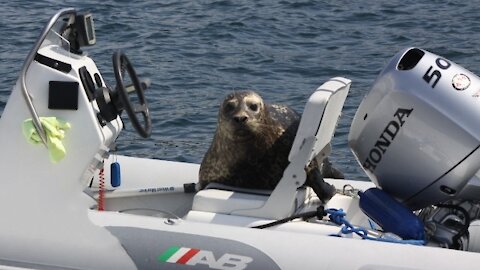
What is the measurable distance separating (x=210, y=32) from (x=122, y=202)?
241 inches

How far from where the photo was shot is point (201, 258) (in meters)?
4.46

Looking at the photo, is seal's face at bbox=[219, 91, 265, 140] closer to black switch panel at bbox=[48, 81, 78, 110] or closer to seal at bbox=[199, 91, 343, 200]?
seal at bbox=[199, 91, 343, 200]

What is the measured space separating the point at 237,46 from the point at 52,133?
6338 millimetres

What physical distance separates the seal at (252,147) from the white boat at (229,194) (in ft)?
0.61

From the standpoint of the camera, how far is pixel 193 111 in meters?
8.58

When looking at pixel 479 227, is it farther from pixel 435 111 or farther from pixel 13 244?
pixel 13 244

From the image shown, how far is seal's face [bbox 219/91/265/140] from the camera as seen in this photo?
490cm

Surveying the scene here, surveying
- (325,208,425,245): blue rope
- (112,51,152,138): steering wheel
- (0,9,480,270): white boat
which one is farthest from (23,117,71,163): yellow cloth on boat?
(325,208,425,245): blue rope

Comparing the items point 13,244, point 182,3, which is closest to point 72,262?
point 13,244

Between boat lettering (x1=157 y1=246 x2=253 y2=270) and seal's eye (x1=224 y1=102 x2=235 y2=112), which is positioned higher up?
seal's eye (x1=224 y1=102 x2=235 y2=112)

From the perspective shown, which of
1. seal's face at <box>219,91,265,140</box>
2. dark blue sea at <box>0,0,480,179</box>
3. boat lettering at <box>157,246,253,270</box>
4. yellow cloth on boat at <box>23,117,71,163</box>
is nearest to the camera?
boat lettering at <box>157,246,253,270</box>

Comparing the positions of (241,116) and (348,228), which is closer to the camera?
(348,228)

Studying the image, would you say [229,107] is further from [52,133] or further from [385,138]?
[52,133]

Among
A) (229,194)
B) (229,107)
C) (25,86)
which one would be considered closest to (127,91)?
(25,86)
